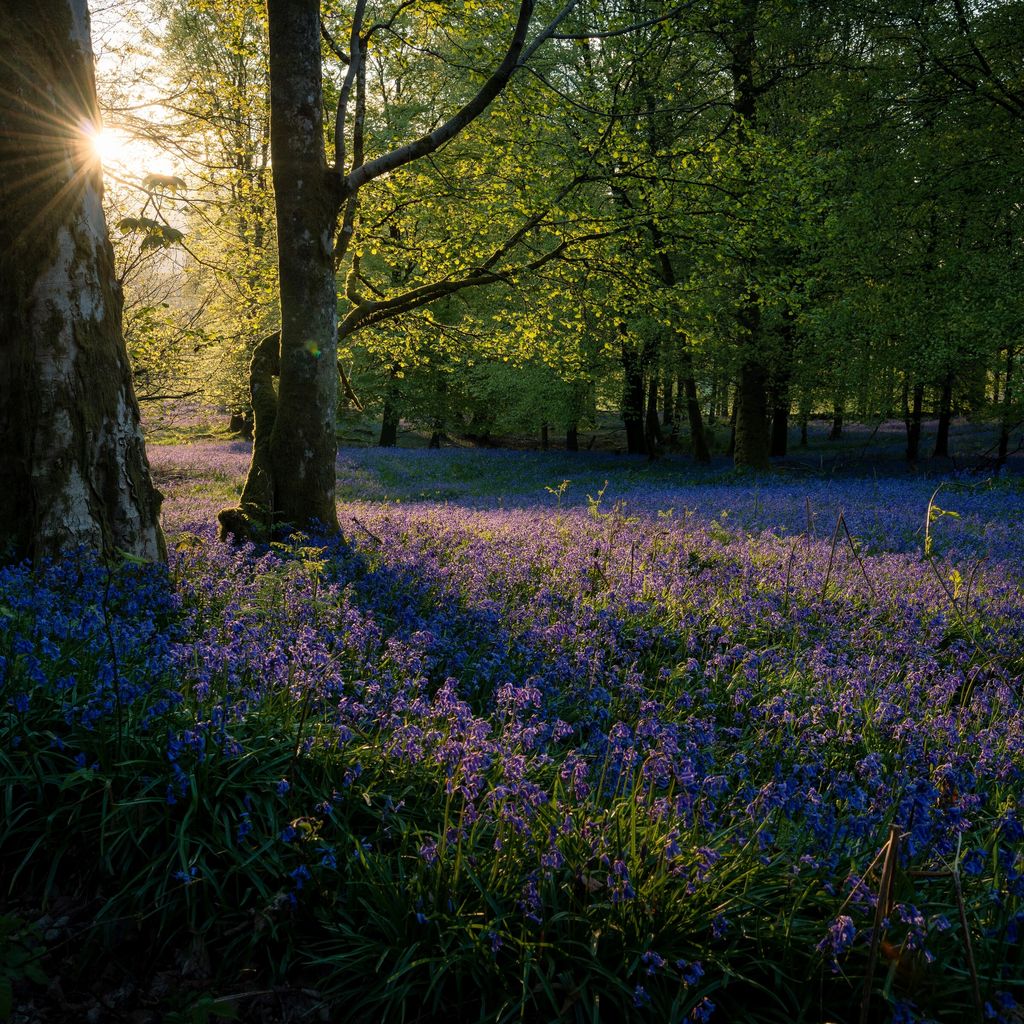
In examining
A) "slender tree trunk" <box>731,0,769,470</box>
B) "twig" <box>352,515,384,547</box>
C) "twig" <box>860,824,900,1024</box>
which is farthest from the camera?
"slender tree trunk" <box>731,0,769,470</box>

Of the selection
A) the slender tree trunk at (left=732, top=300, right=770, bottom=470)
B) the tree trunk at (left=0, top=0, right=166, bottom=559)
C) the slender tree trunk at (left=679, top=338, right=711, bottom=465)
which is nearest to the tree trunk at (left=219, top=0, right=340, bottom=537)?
the tree trunk at (left=0, top=0, right=166, bottom=559)

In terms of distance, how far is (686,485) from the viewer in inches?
741

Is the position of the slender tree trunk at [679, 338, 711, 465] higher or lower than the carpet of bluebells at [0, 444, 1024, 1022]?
higher

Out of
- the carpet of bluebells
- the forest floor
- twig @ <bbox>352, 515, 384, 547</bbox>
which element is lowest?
the carpet of bluebells

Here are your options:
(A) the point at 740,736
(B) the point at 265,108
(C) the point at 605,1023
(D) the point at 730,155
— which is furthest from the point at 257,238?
(C) the point at 605,1023

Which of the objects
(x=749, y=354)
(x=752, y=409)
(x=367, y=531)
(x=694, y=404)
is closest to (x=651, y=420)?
(x=694, y=404)

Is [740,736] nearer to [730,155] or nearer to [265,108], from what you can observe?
[730,155]

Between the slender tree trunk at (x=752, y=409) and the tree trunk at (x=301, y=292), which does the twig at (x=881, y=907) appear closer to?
the tree trunk at (x=301, y=292)

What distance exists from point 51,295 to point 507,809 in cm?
525

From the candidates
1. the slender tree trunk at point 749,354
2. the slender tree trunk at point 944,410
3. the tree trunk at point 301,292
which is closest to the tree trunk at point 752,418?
the slender tree trunk at point 749,354

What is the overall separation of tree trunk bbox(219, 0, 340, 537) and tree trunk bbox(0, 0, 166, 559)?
7.38 ft

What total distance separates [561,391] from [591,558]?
74.5ft

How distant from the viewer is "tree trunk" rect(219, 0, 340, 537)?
24.3 ft

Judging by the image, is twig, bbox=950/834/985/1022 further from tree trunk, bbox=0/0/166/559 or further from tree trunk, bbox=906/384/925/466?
tree trunk, bbox=906/384/925/466
